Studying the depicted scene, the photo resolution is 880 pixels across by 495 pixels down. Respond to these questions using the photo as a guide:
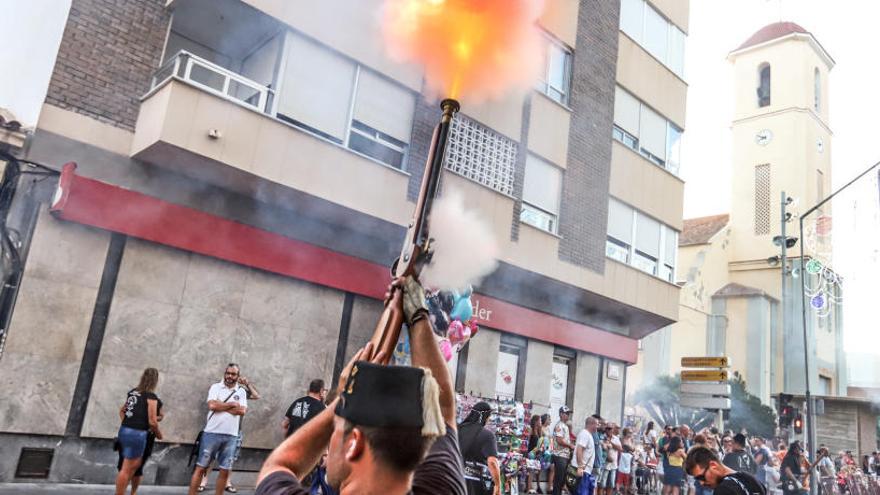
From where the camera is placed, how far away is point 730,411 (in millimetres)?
29766

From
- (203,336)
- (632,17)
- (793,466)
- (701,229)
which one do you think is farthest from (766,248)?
(203,336)

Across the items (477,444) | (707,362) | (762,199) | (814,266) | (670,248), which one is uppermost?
(762,199)

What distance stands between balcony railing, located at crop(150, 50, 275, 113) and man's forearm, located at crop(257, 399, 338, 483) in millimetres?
7304

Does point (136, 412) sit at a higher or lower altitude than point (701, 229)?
lower

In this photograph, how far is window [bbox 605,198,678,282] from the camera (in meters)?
14.8

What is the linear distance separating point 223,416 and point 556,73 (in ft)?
34.0

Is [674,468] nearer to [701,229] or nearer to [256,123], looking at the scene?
[256,123]

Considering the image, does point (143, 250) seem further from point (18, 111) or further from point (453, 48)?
point (453, 48)

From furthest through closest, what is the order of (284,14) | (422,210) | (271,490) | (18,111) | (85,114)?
(284,14)
(85,114)
(18,111)
(422,210)
(271,490)

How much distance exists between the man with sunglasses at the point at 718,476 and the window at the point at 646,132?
1117cm

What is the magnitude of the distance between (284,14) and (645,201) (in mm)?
10061

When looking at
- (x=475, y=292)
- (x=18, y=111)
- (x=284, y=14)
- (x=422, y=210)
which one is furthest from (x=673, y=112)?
(x=422, y=210)

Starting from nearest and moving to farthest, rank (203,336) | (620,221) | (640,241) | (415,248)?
(415,248) < (203,336) < (620,221) < (640,241)

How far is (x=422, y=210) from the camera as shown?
7.57ft
